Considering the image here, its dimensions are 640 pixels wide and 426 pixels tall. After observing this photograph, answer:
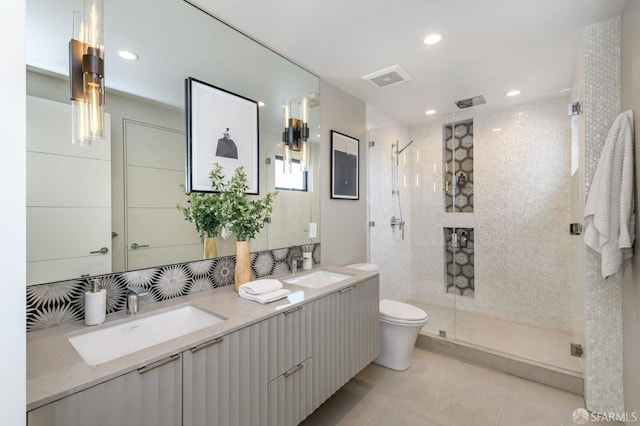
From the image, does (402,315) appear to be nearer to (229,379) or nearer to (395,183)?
(229,379)

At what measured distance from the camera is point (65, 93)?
1240 millimetres

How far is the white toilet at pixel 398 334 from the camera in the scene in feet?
7.68

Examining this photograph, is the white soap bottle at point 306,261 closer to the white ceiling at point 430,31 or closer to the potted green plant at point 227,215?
the potted green plant at point 227,215

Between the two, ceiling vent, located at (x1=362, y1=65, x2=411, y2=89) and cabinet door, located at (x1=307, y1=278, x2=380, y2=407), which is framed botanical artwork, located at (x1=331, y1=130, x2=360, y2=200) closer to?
ceiling vent, located at (x1=362, y1=65, x2=411, y2=89)

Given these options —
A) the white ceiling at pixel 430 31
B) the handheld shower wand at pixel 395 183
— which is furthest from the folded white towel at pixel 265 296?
the handheld shower wand at pixel 395 183

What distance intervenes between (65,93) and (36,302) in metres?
0.89

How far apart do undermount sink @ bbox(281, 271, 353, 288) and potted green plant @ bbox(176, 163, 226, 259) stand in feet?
2.15

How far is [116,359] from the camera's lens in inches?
37.2

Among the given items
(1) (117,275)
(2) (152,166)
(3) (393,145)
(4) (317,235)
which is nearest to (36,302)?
(1) (117,275)

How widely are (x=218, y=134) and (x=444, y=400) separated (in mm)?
2428

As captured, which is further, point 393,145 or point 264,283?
point 393,145

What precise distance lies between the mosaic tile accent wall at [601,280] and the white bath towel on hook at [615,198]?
0.85ft

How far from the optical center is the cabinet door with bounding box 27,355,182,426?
79cm

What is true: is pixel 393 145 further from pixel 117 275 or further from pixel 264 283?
pixel 117 275
